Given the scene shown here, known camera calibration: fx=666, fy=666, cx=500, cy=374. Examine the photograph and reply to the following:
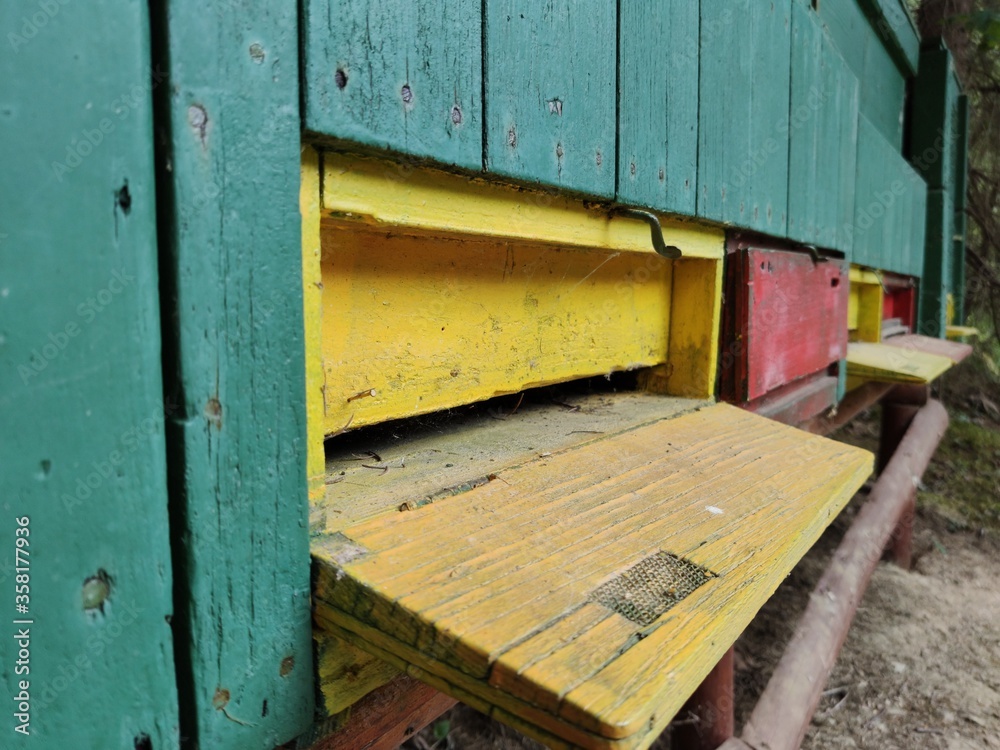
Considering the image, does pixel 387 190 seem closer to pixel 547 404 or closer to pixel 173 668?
pixel 173 668

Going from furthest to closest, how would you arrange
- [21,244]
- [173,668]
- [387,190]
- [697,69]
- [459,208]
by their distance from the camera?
[697,69] → [459,208] → [387,190] → [173,668] → [21,244]

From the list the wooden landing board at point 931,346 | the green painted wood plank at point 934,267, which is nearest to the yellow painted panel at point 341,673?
the wooden landing board at point 931,346

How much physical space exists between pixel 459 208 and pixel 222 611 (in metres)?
0.61

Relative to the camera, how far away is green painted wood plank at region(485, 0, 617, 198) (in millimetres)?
977

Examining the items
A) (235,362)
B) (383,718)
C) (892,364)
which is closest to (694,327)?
(383,718)

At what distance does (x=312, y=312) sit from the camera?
78 cm

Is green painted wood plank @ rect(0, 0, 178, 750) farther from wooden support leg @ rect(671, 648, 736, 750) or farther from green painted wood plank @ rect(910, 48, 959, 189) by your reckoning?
green painted wood plank @ rect(910, 48, 959, 189)

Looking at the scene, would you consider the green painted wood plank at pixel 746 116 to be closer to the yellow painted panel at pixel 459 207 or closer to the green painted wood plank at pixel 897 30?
the yellow painted panel at pixel 459 207

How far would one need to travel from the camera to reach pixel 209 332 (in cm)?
66

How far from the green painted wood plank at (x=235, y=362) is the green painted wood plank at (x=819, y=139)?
76.6 inches

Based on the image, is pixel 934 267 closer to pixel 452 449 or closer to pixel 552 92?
pixel 552 92

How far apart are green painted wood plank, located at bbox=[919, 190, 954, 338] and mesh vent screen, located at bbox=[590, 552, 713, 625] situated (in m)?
6.27

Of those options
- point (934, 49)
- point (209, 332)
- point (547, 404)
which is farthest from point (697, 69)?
point (934, 49)

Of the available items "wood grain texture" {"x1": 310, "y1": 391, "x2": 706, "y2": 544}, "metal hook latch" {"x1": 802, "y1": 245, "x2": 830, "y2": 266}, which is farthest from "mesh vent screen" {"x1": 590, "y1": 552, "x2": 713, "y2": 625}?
"metal hook latch" {"x1": 802, "y1": 245, "x2": 830, "y2": 266}
